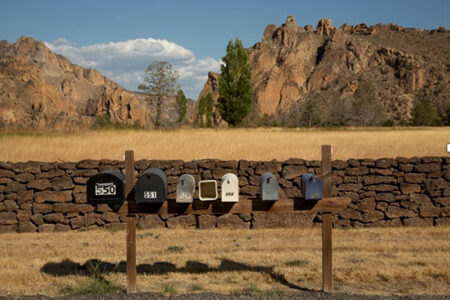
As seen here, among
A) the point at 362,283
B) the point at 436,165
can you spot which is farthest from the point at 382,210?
the point at 362,283

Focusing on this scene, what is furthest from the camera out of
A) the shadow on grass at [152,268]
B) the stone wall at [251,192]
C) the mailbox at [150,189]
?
the stone wall at [251,192]

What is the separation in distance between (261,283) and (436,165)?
242 inches

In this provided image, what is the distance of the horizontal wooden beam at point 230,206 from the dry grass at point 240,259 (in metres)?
0.95

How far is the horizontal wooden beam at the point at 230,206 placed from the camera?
5.39 meters

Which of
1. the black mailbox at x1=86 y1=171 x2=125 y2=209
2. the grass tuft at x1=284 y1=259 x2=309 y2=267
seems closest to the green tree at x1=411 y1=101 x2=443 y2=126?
the grass tuft at x1=284 y1=259 x2=309 y2=267

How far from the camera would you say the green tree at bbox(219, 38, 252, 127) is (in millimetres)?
49375

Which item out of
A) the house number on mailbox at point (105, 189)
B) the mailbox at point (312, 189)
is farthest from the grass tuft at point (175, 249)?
the mailbox at point (312, 189)

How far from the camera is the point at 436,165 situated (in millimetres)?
10211

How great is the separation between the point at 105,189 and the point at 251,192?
202 inches

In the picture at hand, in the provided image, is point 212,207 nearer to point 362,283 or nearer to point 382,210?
point 362,283

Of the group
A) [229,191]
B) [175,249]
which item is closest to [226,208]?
[229,191]

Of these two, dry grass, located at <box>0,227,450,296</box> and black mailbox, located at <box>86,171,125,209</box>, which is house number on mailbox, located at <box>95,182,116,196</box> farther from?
dry grass, located at <box>0,227,450,296</box>

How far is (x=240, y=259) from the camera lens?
7180 millimetres

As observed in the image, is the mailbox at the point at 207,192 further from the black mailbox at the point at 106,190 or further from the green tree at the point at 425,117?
the green tree at the point at 425,117
